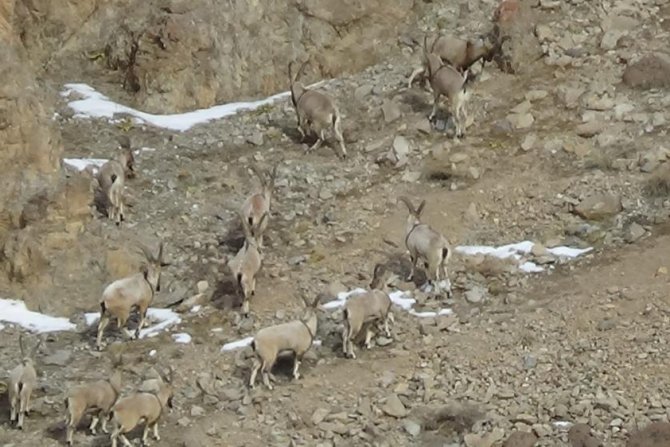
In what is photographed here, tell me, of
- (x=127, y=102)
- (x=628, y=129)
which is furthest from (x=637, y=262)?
(x=127, y=102)

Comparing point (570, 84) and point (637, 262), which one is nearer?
point (637, 262)

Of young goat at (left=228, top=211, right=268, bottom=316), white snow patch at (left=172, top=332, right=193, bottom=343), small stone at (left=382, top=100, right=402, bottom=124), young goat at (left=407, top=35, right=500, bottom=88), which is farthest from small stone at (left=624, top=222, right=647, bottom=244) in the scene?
white snow patch at (left=172, top=332, right=193, bottom=343)

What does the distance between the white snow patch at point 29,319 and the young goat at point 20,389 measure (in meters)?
1.85

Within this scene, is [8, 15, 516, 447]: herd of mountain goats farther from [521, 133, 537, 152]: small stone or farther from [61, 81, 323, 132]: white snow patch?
[61, 81, 323, 132]: white snow patch

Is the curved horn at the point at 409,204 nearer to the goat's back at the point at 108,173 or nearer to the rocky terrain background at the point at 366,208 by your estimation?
the rocky terrain background at the point at 366,208

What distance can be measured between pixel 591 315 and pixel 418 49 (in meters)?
9.45

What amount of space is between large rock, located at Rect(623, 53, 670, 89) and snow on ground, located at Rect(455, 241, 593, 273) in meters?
4.94

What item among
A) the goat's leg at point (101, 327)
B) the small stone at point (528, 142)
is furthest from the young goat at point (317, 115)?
the goat's leg at point (101, 327)

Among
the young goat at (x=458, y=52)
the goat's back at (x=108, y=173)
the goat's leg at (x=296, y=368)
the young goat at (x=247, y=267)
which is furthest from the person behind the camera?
the young goat at (x=458, y=52)

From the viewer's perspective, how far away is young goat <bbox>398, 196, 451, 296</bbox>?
15.7 m

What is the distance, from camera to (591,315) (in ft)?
48.5

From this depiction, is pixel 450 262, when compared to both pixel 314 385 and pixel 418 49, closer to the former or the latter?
pixel 314 385

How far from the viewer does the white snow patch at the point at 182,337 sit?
15.1m

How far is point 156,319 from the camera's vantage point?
51.4ft
